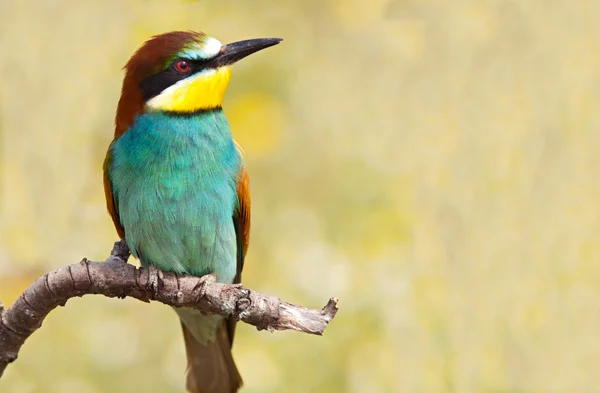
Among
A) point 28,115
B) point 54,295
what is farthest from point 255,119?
point 54,295

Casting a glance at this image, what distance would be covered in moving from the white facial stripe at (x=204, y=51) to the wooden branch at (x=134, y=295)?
0.78 metres

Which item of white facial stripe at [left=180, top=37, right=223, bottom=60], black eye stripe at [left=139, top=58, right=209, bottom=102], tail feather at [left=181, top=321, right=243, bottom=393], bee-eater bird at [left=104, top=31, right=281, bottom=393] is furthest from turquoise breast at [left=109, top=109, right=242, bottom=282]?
tail feather at [left=181, top=321, right=243, bottom=393]

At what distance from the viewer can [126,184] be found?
3408 mm

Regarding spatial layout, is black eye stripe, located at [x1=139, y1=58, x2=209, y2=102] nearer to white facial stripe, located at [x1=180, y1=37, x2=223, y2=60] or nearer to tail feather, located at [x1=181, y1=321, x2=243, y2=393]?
white facial stripe, located at [x1=180, y1=37, x2=223, y2=60]

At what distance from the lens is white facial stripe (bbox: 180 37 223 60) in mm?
3301

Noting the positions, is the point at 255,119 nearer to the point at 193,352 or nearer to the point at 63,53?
the point at 63,53

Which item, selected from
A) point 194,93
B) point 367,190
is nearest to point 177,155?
point 194,93

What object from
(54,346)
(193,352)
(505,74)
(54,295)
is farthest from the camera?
(505,74)

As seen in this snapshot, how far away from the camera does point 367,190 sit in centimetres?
494

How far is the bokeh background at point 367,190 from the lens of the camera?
440 cm

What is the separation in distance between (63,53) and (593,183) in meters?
2.83

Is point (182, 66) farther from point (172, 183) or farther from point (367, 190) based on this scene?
point (367, 190)

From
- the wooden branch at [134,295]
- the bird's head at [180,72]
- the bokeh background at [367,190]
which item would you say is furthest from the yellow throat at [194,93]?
the bokeh background at [367,190]

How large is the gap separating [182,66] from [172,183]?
42 centimetres
